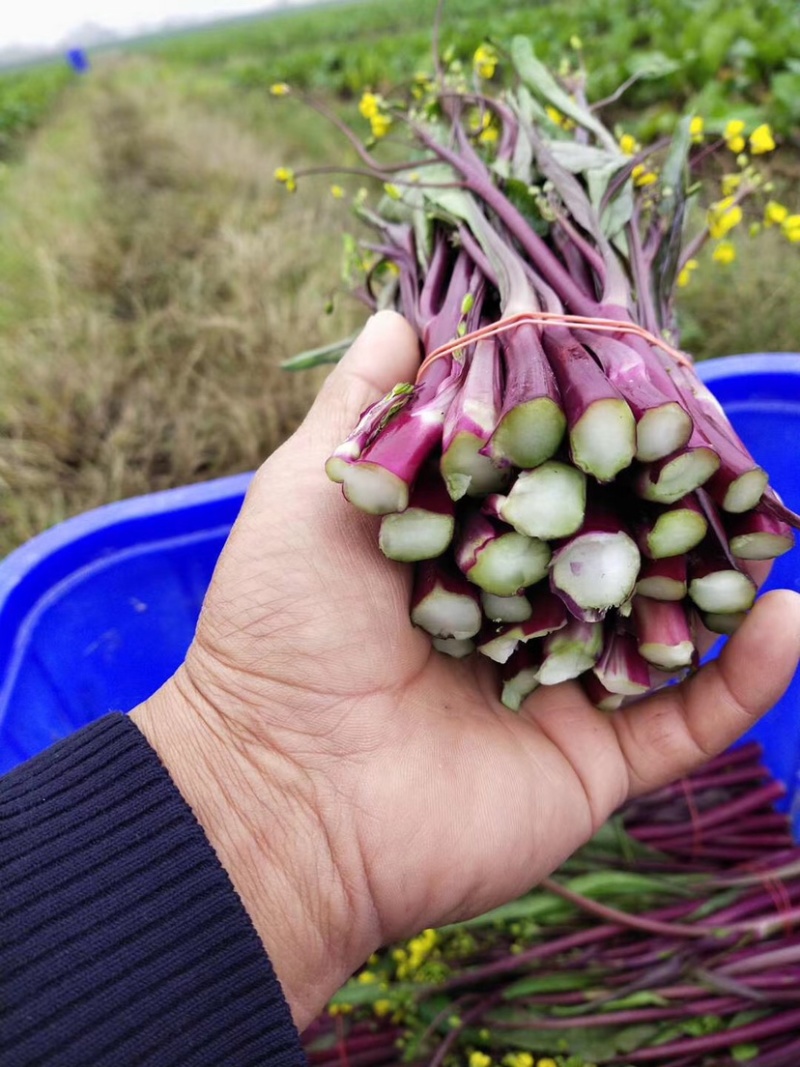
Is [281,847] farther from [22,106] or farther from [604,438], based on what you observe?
[22,106]

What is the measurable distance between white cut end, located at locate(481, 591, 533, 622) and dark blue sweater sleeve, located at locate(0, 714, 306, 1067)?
1.75 feet

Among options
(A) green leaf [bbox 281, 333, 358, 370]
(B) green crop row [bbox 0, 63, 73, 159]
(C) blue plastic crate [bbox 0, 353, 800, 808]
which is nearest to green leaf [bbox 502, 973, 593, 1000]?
(C) blue plastic crate [bbox 0, 353, 800, 808]

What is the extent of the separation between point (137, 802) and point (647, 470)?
34.4 inches

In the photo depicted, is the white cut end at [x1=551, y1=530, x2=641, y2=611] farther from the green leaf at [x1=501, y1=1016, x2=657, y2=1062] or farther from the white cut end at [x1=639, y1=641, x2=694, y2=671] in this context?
the green leaf at [x1=501, y1=1016, x2=657, y2=1062]

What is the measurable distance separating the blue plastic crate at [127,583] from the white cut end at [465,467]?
895 mm

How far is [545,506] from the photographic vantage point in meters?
1.04

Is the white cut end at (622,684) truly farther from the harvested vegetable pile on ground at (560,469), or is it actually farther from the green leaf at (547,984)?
the green leaf at (547,984)

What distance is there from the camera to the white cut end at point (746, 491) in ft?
3.65

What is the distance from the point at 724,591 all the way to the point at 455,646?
1.34 ft

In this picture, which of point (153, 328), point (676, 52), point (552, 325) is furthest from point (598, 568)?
point (676, 52)

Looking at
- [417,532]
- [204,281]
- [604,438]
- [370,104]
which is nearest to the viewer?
[604,438]

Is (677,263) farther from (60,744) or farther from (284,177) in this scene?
(60,744)

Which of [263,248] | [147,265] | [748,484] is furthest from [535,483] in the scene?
[147,265]

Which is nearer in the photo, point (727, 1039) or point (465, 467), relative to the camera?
point (465, 467)
